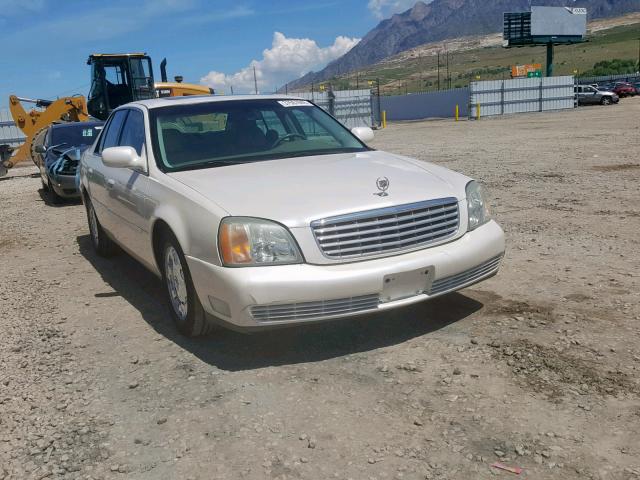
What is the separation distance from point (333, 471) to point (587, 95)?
4954cm

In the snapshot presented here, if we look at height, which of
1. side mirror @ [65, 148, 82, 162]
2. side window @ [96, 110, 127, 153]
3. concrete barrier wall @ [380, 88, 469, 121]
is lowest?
concrete barrier wall @ [380, 88, 469, 121]

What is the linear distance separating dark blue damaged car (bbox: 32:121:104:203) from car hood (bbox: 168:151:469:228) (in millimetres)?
7589

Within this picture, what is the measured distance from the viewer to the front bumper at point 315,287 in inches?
140

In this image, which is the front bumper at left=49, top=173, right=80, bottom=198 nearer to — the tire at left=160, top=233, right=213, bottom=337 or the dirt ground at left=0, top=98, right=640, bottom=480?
the dirt ground at left=0, top=98, right=640, bottom=480

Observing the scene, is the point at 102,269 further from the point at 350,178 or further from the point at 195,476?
the point at 195,476

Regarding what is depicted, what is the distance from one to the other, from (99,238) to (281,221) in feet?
13.0

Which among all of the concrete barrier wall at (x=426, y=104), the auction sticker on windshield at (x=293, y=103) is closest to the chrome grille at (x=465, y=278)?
the auction sticker on windshield at (x=293, y=103)

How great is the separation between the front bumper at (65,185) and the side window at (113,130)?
5.18 m

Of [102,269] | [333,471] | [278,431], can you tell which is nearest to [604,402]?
[333,471]

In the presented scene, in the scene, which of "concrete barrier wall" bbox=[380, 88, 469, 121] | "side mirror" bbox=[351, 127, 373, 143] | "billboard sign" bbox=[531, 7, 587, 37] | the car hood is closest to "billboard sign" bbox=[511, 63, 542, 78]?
"billboard sign" bbox=[531, 7, 587, 37]

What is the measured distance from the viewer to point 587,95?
4659cm

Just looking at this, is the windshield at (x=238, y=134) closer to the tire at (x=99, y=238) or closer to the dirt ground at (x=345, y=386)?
the dirt ground at (x=345, y=386)

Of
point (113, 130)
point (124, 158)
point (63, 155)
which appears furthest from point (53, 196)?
point (124, 158)

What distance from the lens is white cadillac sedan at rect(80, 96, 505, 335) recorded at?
11.9 ft
